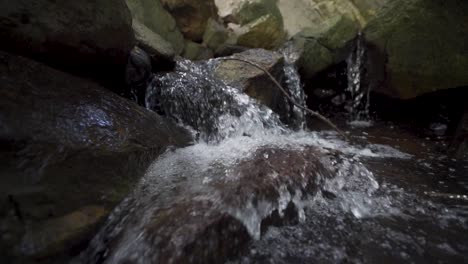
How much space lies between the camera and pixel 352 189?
215cm

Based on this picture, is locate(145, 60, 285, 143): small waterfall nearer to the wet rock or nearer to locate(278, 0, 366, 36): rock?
the wet rock

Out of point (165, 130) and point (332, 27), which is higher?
point (332, 27)

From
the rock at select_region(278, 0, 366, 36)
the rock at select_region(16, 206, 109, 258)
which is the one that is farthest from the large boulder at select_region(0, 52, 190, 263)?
the rock at select_region(278, 0, 366, 36)

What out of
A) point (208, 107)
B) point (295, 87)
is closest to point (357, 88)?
point (295, 87)

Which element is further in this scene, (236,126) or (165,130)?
(236,126)

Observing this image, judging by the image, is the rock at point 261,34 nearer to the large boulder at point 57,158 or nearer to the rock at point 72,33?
the rock at point 72,33

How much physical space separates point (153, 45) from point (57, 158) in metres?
2.12

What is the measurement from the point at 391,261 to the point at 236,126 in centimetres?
200

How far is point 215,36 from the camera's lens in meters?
5.55

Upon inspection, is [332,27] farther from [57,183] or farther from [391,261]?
[57,183]

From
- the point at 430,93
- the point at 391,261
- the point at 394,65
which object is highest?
the point at 394,65

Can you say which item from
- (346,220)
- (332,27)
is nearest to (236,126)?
(346,220)

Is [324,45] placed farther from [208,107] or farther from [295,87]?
[208,107]

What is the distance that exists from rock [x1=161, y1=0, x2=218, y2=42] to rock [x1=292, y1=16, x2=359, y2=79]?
73.7 inches
